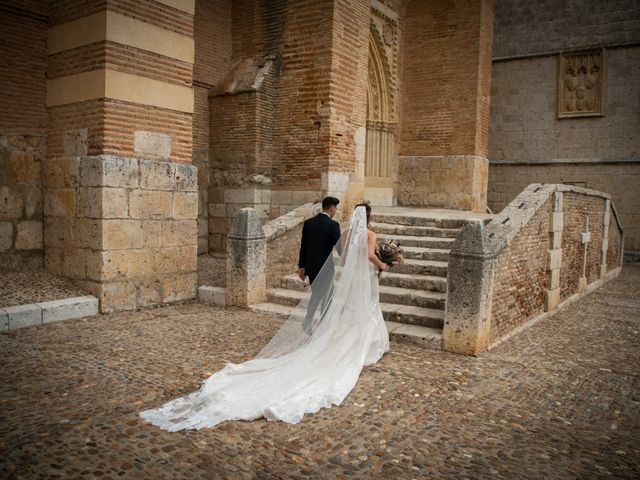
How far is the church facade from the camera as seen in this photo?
743cm

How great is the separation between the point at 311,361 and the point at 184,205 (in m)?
4.24

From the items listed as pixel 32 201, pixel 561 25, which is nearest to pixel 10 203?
pixel 32 201

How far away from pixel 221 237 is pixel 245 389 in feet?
26.2

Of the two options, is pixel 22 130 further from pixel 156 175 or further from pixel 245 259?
pixel 245 259

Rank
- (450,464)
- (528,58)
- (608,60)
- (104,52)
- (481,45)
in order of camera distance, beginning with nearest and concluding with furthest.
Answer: (450,464) → (104,52) → (481,45) → (608,60) → (528,58)

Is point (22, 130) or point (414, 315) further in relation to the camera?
point (22, 130)

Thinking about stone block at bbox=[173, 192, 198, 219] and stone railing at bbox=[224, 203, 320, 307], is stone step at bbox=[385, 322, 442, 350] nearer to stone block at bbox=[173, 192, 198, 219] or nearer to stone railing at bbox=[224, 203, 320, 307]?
stone railing at bbox=[224, 203, 320, 307]

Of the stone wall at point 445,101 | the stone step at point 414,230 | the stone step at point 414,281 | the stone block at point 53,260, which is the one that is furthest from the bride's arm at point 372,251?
the stone wall at point 445,101

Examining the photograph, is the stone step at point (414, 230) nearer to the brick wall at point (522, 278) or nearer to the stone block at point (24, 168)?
the brick wall at point (522, 278)

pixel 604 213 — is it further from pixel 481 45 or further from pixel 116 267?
pixel 116 267

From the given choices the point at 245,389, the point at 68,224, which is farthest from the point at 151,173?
the point at 245,389

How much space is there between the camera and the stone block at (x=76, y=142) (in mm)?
7406

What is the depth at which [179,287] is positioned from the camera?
8.27m

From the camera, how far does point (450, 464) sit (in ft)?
11.7
